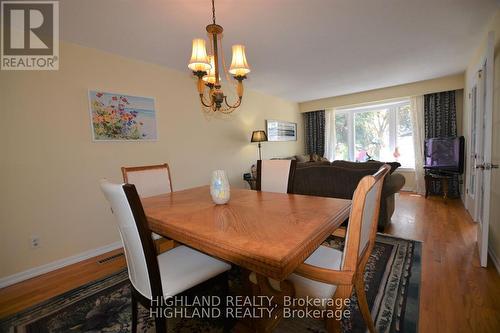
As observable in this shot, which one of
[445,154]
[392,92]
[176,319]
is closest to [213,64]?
A: [176,319]

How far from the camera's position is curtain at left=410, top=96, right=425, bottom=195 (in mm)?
4664

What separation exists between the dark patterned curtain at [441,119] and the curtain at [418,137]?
0.08m

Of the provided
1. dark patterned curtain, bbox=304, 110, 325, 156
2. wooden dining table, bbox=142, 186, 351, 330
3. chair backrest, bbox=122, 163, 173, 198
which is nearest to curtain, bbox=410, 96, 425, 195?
dark patterned curtain, bbox=304, 110, 325, 156

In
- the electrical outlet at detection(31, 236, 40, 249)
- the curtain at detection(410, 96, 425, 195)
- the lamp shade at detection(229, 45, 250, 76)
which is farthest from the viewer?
the curtain at detection(410, 96, 425, 195)

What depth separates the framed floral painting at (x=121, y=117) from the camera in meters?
2.45

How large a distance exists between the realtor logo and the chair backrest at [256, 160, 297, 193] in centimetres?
209

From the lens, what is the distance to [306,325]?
138cm

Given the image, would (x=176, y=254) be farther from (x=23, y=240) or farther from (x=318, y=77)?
(x=318, y=77)

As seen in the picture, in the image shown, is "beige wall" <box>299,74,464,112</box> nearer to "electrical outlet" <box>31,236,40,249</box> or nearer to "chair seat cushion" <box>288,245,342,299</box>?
"chair seat cushion" <box>288,245,342,299</box>

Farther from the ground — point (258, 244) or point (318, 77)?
point (318, 77)

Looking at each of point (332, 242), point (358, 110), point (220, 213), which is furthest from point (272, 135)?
point (220, 213)

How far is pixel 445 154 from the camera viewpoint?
4.05m

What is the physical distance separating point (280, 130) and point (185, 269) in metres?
4.55

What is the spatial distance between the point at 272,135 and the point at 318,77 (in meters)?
1.65
